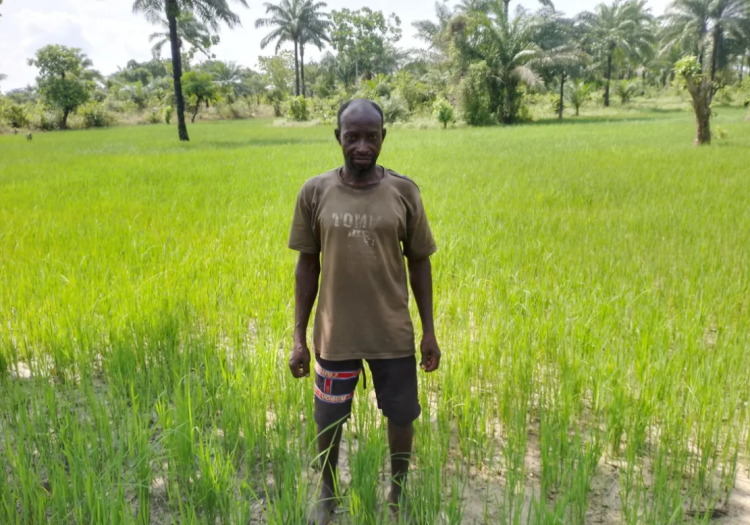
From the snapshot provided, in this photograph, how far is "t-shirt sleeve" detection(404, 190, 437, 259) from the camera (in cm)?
149

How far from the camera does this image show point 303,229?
1.52 metres

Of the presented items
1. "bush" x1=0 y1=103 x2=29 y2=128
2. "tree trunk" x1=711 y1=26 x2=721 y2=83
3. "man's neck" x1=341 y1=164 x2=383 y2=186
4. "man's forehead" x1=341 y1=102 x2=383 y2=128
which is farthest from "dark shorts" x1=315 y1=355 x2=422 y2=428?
"tree trunk" x1=711 y1=26 x2=721 y2=83

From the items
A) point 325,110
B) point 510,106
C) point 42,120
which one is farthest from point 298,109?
point 42,120

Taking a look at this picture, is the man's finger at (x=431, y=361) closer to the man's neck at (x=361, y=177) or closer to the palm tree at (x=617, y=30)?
the man's neck at (x=361, y=177)

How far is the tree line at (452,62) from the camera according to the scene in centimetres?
2186

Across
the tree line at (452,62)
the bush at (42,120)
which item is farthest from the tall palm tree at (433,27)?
the bush at (42,120)

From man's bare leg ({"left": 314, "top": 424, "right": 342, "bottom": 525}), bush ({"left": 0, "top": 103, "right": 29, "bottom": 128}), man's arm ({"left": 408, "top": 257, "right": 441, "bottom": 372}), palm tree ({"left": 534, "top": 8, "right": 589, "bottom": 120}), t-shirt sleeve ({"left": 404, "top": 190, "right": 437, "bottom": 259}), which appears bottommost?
man's bare leg ({"left": 314, "top": 424, "right": 342, "bottom": 525})

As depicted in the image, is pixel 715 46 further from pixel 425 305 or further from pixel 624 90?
pixel 425 305

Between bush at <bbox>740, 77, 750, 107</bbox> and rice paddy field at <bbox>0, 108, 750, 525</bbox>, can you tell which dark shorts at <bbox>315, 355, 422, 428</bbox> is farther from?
bush at <bbox>740, 77, 750, 107</bbox>

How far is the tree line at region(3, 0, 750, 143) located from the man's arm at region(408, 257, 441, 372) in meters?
A: 11.1

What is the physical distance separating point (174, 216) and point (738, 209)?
5441 millimetres

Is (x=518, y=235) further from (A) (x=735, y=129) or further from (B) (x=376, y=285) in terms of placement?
(A) (x=735, y=129)

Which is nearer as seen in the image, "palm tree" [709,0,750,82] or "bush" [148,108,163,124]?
"palm tree" [709,0,750,82]

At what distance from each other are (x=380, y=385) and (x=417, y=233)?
43cm
